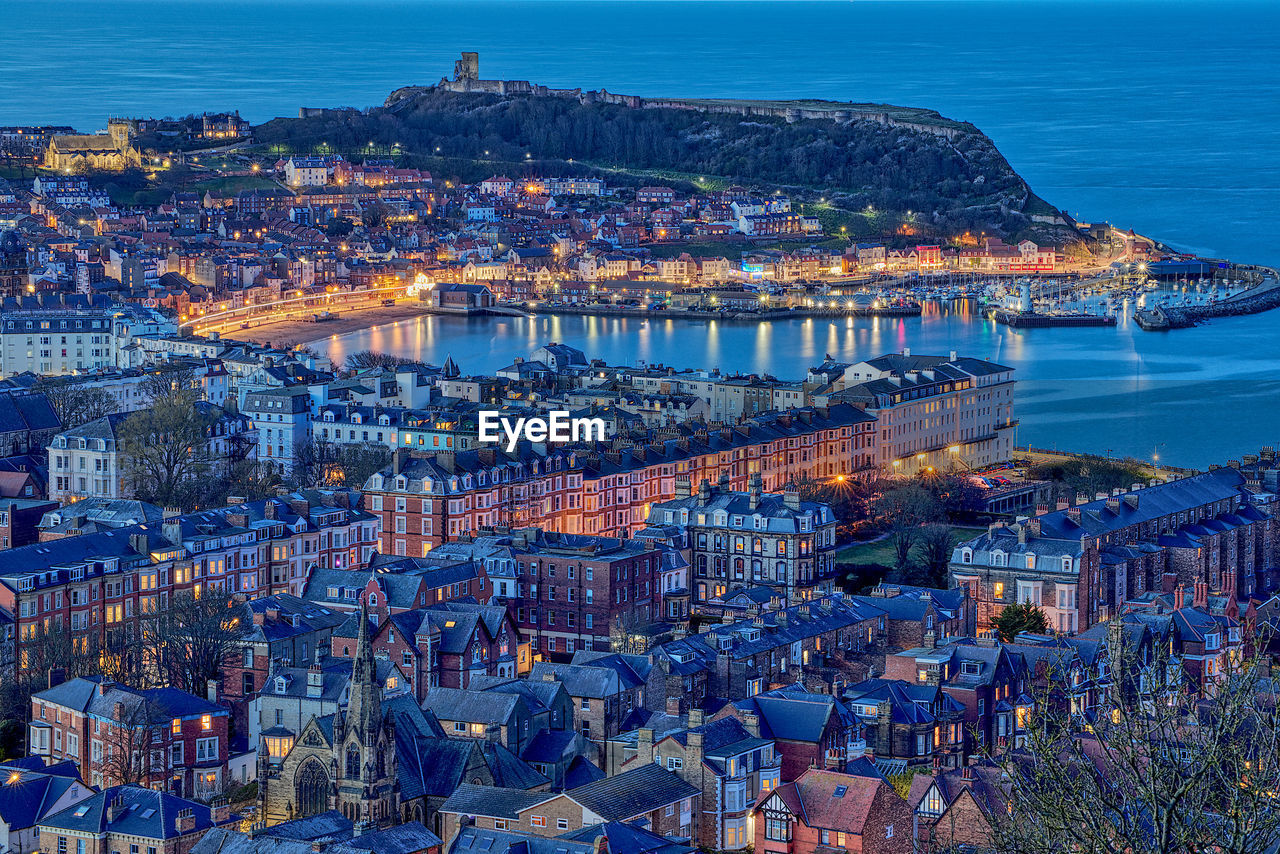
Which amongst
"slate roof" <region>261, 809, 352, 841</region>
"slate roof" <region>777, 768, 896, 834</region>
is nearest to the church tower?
"slate roof" <region>261, 809, 352, 841</region>

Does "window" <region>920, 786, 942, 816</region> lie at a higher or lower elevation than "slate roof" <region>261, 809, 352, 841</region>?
higher

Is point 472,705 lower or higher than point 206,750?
higher

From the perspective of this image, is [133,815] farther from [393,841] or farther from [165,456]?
[165,456]

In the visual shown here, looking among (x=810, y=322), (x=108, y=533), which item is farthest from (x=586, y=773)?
(x=810, y=322)

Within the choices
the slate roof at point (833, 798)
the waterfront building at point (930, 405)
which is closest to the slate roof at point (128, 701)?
the slate roof at point (833, 798)

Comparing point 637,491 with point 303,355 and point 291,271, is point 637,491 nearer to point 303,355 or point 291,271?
point 303,355

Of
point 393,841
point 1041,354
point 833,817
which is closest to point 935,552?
point 833,817

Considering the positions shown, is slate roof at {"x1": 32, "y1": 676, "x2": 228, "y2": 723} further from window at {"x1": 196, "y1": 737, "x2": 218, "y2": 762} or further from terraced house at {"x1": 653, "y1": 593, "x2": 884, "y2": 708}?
terraced house at {"x1": 653, "y1": 593, "x2": 884, "y2": 708}
